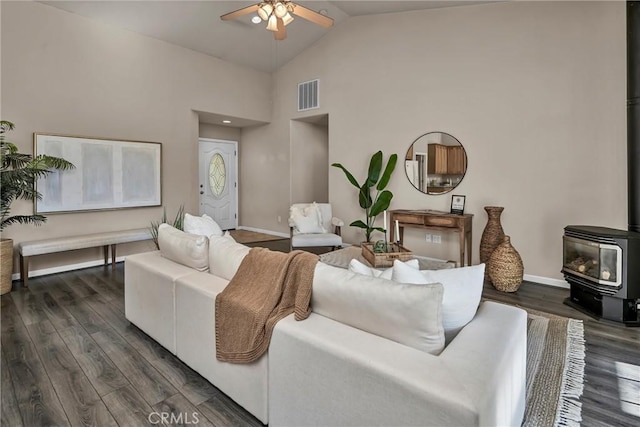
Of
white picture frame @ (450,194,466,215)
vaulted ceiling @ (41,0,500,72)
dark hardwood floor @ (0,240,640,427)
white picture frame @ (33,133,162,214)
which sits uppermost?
vaulted ceiling @ (41,0,500,72)

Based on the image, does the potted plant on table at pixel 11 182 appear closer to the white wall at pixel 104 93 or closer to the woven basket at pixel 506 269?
the white wall at pixel 104 93

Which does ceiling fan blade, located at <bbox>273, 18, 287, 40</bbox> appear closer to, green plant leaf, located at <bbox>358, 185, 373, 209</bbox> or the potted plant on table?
green plant leaf, located at <bbox>358, 185, 373, 209</bbox>

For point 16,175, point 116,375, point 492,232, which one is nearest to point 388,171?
point 492,232

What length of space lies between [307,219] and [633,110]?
378 cm

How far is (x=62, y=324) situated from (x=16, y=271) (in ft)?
6.62

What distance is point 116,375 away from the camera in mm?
2033

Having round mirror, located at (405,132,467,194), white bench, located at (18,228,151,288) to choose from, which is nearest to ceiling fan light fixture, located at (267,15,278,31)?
round mirror, located at (405,132,467,194)

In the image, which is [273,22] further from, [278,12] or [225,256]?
[225,256]

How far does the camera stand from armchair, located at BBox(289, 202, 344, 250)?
4730mm

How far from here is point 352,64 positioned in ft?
17.8

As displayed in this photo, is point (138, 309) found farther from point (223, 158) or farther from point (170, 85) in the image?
point (223, 158)

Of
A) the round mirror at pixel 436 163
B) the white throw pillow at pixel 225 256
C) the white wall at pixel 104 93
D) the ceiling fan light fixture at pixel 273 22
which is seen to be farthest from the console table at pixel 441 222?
the white wall at pixel 104 93

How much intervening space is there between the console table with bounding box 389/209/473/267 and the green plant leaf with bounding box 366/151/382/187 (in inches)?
25.2

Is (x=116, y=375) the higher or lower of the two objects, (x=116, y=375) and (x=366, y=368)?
the lower
